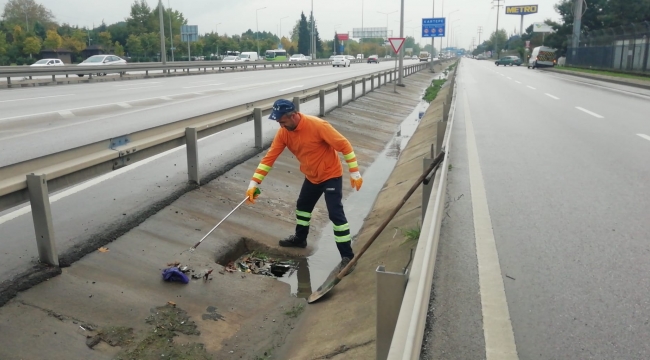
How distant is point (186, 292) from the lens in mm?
5098

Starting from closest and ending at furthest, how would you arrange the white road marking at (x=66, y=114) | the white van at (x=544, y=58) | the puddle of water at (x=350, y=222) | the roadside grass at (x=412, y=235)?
the roadside grass at (x=412, y=235) < the puddle of water at (x=350, y=222) < the white road marking at (x=66, y=114) < the white van at (x=544, y=58)

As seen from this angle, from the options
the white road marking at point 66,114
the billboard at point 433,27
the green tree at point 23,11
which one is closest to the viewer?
the white road marking at point 66,114

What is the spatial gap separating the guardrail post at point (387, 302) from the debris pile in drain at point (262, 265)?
129 inches

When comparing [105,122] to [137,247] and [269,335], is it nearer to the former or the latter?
[137,247]

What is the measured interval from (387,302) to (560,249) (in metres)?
2.84

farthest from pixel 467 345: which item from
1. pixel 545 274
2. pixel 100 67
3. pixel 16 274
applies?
pixel 100 67

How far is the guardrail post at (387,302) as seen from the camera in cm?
274

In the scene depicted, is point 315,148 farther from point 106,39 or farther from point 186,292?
point 106,39

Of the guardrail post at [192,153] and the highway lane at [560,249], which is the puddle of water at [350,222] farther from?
the guardrail post at [192,153]

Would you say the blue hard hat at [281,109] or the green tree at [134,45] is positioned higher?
the green tree at [134,45]

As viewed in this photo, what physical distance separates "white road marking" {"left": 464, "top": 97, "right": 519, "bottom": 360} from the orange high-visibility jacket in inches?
55.5

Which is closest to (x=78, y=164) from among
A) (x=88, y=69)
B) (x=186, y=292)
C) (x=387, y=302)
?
(x=186, y=292)

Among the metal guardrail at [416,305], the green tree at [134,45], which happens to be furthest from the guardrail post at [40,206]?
the green tree at [134,45]

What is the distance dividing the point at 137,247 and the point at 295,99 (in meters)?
6.73
